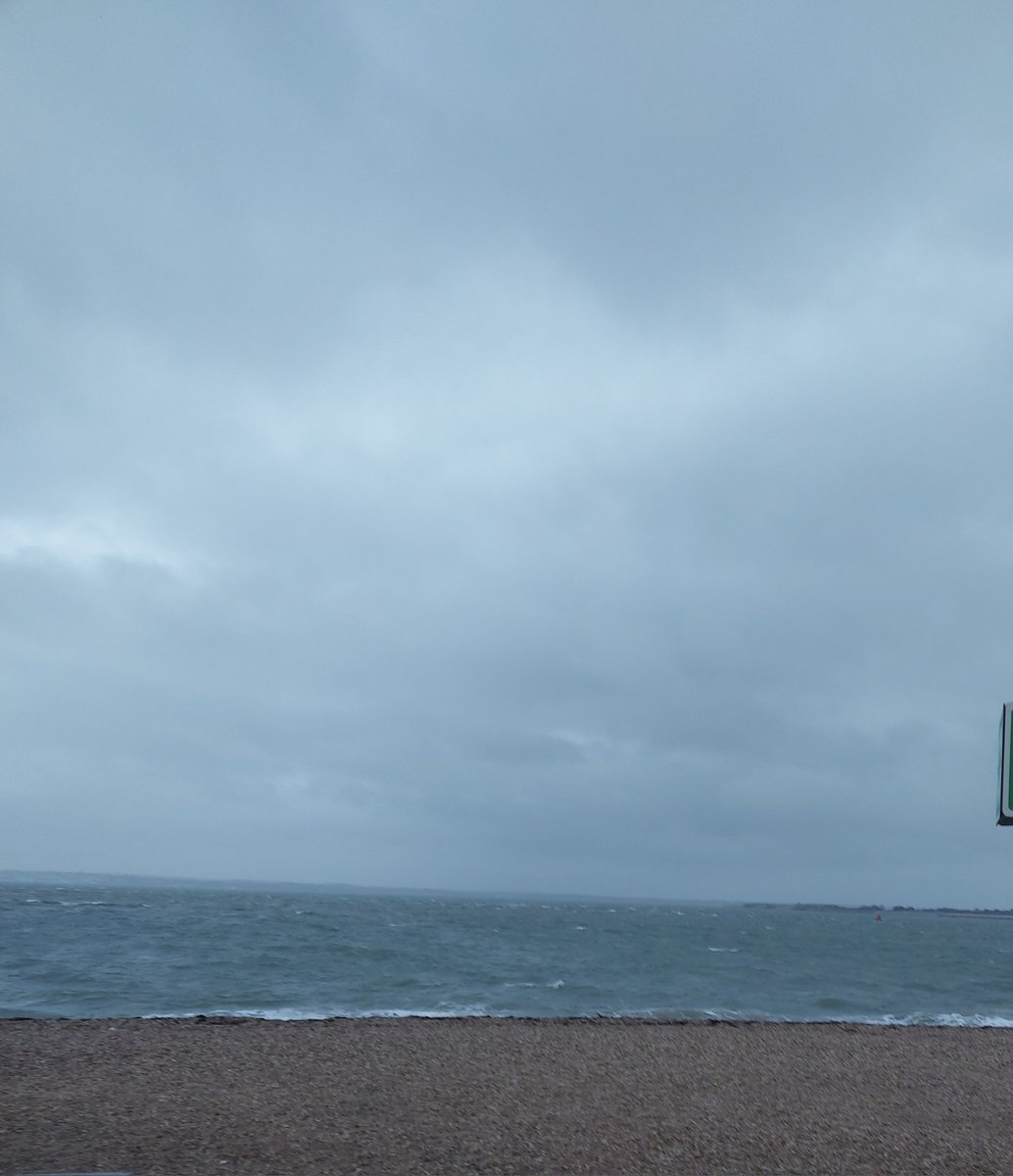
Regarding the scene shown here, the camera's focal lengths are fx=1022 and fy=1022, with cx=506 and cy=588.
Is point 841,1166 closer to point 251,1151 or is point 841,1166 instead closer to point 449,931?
point 251,1151

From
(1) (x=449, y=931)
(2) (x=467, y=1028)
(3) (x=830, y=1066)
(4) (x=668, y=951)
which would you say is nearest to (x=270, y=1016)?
(2) (x=467, y=1028)

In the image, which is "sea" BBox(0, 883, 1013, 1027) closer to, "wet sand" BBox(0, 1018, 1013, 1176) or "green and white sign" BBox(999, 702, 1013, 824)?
"wet sand" BBox(0, 1018, 1013, 1176)

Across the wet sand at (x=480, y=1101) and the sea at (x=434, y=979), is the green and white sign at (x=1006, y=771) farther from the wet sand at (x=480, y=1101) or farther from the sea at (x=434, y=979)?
the sea at (x=434, y=979)

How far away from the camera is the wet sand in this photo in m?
8.01

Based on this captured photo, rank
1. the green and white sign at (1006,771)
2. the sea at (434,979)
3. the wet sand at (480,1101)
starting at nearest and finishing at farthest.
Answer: the green and white sign at (1006,771)
the wet sand at (480,1101)
the sea at (434,979)

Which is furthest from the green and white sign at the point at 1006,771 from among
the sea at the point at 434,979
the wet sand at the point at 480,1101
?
the sea at the point at 434,979

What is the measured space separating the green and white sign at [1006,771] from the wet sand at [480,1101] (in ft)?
13.5

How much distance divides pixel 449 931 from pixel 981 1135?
39.1m

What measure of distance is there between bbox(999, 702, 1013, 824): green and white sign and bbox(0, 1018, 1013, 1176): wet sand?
411 cm

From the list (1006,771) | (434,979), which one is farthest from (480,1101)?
(434,979)

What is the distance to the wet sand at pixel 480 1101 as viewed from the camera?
26.3 ft

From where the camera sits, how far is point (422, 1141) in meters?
8.41

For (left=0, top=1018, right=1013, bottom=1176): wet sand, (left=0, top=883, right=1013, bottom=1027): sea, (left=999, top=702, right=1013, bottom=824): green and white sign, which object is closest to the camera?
(left=999, top=702, right=1013, bottom=824): green and white sign

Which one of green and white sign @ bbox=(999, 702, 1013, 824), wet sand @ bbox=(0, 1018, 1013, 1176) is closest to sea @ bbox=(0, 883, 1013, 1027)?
wet sand @ bbox=(0, 1018, 1013, 1176)
